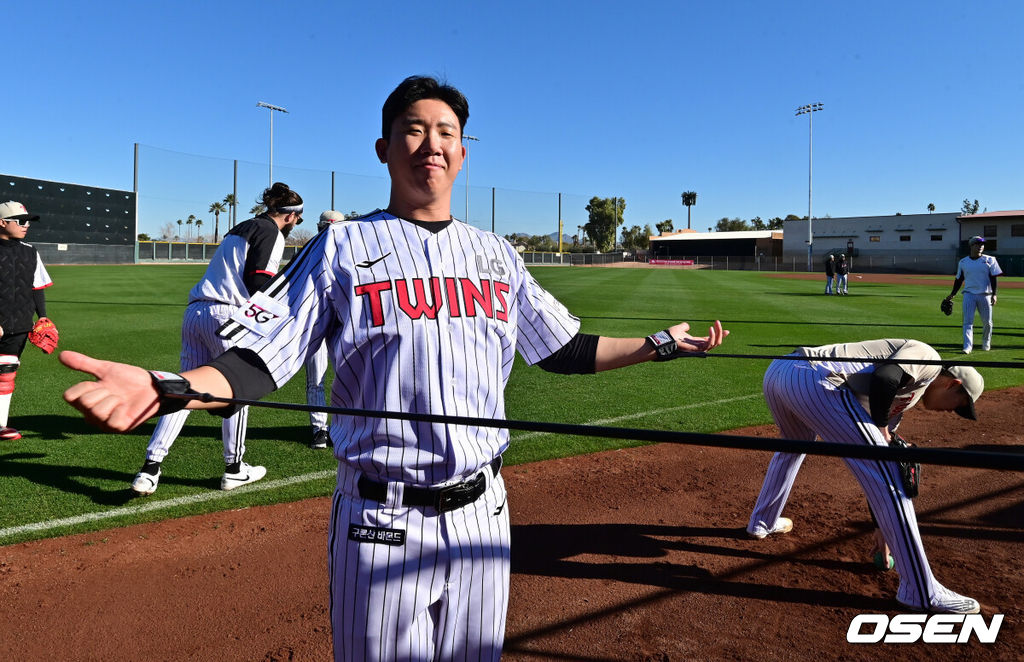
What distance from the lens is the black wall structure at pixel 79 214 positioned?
149 ft

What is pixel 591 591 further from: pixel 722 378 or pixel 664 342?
pixel 722 378

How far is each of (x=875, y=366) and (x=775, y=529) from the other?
4.36 ft

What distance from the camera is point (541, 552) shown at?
385 centimetres

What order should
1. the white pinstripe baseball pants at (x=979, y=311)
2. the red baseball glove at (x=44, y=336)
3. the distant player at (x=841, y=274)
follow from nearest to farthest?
the red baseball glove at (x=44, y=336)
the white pinstripe baseball pants at (x=979, y=311)
the distant player at (x=841, y=274)

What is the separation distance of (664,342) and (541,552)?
2075mm

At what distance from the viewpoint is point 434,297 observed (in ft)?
5.63

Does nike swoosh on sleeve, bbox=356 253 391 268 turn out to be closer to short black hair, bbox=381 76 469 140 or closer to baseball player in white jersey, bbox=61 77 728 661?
baseball player in white jersey, bbox=61 77 728 661

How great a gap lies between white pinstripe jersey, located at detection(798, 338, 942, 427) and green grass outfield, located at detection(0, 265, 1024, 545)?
2.74 metres

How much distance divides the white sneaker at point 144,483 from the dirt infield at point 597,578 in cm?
44

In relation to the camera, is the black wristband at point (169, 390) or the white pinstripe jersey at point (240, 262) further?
the white pinstripe jersey at point (240, 262)

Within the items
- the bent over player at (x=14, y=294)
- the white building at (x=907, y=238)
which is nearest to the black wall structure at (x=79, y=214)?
the bent over player at (x=14, y=294)

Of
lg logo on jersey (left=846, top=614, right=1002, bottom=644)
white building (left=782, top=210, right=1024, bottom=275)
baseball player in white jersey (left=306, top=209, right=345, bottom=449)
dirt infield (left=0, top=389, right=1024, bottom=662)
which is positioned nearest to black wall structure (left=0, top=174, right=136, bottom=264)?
baseball player in white jersey (left=306, top=209, right=345, bottom=449)

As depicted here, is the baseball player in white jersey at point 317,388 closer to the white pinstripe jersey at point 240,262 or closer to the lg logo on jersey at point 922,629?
the white pinstripe jersey at point 240,262

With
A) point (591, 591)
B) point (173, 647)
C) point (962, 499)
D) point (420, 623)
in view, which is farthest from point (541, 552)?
point (962, 499)
